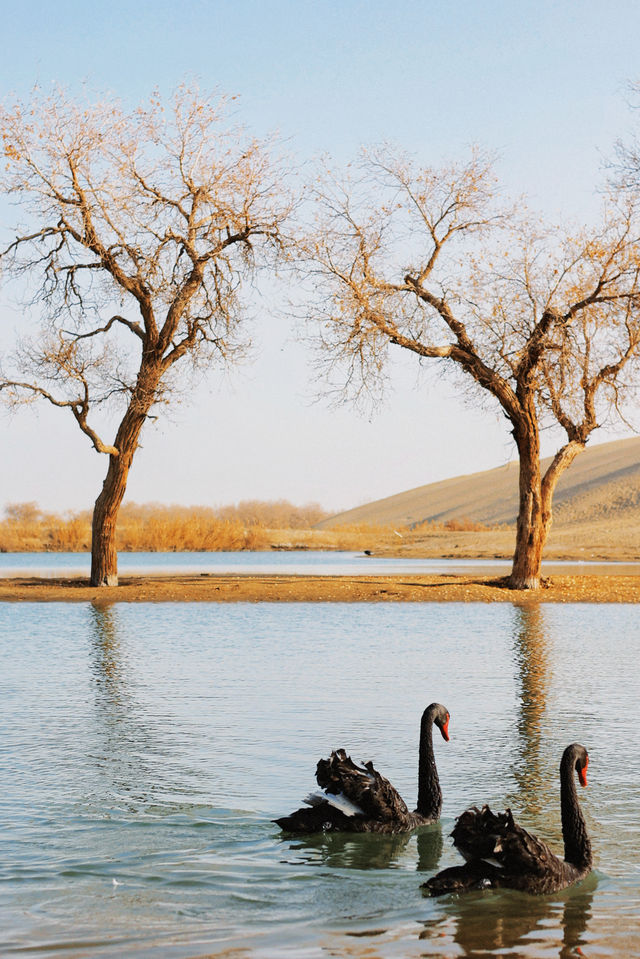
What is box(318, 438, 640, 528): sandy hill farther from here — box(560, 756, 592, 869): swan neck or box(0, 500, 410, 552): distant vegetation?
box(560, 756, 592, 869): swan neck

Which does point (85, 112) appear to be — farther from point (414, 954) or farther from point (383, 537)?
point (383, 537)

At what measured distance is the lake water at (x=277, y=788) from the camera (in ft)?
20.2

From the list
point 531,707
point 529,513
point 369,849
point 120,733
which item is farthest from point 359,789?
point 529,513

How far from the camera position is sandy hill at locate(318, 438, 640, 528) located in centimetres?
8950

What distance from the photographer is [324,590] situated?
99.4ft

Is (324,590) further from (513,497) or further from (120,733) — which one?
(513,497)

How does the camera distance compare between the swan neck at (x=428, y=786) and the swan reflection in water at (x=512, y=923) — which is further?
the swan neck at (x=428, y=786)

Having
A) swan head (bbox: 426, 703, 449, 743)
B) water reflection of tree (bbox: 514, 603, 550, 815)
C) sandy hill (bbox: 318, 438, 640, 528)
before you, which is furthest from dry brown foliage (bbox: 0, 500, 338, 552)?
swan head (bbox: 426, 703, 449, 743)

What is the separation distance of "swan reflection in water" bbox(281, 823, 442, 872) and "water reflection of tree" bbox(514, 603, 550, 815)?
3.83ft

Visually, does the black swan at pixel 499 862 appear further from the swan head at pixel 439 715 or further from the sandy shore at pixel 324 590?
the sandy shore at pixel 324 590

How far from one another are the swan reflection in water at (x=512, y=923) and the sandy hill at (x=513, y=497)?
64725 millimetres

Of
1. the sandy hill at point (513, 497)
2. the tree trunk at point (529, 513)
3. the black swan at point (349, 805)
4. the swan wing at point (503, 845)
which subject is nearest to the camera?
Answer: the swan wing at point (503, 845)

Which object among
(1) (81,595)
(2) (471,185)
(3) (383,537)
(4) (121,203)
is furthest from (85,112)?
(3) (383,537)

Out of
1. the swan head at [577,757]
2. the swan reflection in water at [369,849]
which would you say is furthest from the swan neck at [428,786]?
the swan head at [577,757]
